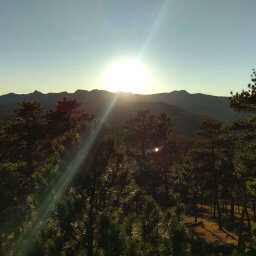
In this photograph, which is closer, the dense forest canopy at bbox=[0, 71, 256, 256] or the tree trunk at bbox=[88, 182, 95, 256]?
the dense forest canopy at bbox=[0, 71, 256, 256]

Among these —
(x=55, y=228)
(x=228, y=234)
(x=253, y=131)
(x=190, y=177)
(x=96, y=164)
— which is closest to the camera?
(x=55, y=228)

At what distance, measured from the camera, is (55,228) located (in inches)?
432

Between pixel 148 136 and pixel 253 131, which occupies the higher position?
pixel 253 131

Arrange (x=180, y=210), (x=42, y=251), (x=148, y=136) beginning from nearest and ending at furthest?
1. (x=42, y=251)
2. (x=180, y=210)
3. (x=148, y=136)

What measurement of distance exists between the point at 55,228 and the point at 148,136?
33131 mm

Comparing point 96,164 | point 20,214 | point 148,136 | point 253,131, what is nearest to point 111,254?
point 96,164

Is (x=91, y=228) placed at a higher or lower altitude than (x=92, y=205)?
lower

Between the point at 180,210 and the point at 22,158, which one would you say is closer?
the point at 180,210

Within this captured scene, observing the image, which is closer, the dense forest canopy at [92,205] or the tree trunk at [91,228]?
the dense forest canopy at [92,205]

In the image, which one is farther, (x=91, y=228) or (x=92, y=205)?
(x=92, y=205)

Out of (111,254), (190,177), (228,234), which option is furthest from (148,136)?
(111,254)

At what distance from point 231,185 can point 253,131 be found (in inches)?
847

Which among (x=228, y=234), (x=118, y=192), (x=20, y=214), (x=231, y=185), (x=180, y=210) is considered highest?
(x=118, y=192)

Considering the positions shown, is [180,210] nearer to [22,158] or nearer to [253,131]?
[253,131]
